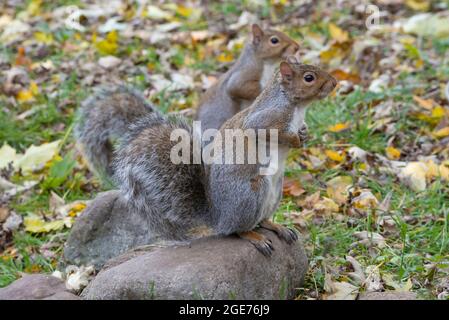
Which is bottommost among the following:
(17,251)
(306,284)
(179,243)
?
(17,251)

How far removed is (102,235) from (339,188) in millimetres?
1222

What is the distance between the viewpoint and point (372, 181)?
3975mm

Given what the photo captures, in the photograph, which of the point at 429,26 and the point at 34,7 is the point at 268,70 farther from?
the point at 34,7

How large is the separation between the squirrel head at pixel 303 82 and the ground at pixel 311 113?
68 cm

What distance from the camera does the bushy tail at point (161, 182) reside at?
9.48 feet

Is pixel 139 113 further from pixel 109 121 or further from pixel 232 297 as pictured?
pixel 232 297

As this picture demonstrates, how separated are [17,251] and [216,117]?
1.36 meters

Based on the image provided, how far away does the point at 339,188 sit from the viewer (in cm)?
395

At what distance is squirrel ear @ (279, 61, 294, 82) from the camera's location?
3023 millimetres

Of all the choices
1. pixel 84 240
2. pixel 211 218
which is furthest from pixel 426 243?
pixel 84 240

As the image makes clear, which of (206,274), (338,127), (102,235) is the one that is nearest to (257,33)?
(338,127)

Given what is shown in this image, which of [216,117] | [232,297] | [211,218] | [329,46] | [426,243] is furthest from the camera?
[329,46]

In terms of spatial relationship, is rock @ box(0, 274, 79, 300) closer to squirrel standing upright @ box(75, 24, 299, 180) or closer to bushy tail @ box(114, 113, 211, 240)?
bushy tail @ box(114, 113, 211, 240)

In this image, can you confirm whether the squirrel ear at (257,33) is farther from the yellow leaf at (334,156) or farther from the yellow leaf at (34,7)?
the yellow leaf at (34,7)
